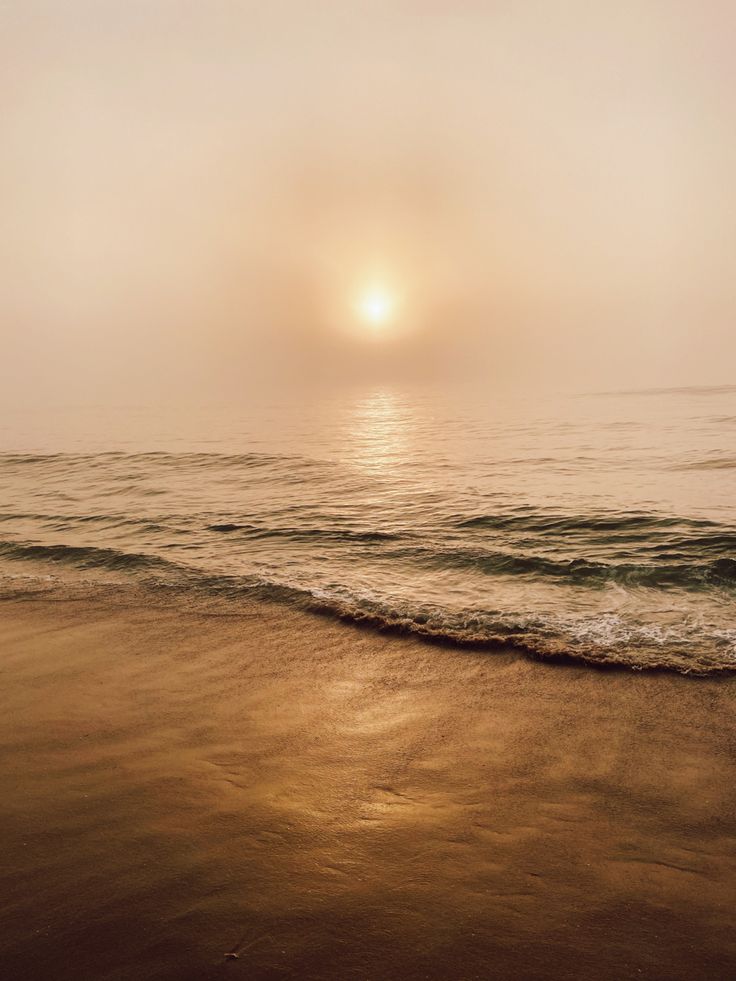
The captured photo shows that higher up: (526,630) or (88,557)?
(88,557)

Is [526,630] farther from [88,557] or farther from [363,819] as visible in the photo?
[88,557]

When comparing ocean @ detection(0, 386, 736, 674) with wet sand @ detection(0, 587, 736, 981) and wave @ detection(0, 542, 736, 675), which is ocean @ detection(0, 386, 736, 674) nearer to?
wave @ detection(0, 542, 736, 675)

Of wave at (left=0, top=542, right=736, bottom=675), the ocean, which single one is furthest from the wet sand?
the ocean

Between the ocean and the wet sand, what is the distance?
4.12ft

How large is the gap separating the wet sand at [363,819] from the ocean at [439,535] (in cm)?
126

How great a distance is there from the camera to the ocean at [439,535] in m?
7.68

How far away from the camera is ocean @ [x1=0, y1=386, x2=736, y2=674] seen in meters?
7.68

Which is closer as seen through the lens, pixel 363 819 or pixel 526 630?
pixel 363 819

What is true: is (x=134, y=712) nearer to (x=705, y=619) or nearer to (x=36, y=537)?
(x=705, y=619)

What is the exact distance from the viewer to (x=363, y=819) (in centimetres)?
394

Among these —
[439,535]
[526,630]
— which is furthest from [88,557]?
[526,630]

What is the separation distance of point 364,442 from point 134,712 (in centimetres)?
2587

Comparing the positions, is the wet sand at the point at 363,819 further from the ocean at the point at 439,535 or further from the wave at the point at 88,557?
the wave at the point at 88,557

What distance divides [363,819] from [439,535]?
8.15 m
